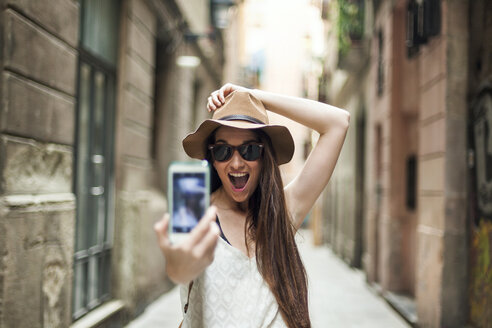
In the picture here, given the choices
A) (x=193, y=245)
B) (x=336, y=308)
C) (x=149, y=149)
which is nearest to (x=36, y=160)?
(x=193, y=245)

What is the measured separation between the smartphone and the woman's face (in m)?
0.36

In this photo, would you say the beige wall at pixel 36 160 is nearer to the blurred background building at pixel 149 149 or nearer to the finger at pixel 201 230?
the blurred background building at pixel 149 149

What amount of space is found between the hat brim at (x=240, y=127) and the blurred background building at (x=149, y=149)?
1.90 metres

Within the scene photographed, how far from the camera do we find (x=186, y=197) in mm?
1416

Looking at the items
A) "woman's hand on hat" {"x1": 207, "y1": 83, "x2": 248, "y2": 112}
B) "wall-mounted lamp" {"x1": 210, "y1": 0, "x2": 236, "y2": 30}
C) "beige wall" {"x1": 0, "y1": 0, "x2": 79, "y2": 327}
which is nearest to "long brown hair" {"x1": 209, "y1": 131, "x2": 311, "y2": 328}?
"woman's hand on hat" {"x1": 207, "y1": 83, "x2": 248, "y2": 112}

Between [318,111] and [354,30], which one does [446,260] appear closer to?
[318,111]

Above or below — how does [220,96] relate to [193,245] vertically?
above

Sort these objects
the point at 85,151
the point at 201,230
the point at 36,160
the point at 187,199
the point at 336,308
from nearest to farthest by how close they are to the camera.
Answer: the point at 201,230 → the point at 187,199 → the point at 36,160 → the point at 85,151 → the point at 336,308

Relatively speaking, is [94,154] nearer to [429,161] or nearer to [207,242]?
[429,161]

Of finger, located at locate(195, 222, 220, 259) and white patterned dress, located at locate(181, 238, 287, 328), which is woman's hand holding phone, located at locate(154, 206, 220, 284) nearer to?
finger, located at locate(195, 222, 220, 259)

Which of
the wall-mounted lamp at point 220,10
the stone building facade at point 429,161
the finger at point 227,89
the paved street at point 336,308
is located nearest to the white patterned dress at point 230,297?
the finger at point 227,89

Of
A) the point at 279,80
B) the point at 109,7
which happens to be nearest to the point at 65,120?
the point at 109,7

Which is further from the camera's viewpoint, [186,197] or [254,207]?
[254,207]

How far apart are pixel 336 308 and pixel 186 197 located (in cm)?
702
